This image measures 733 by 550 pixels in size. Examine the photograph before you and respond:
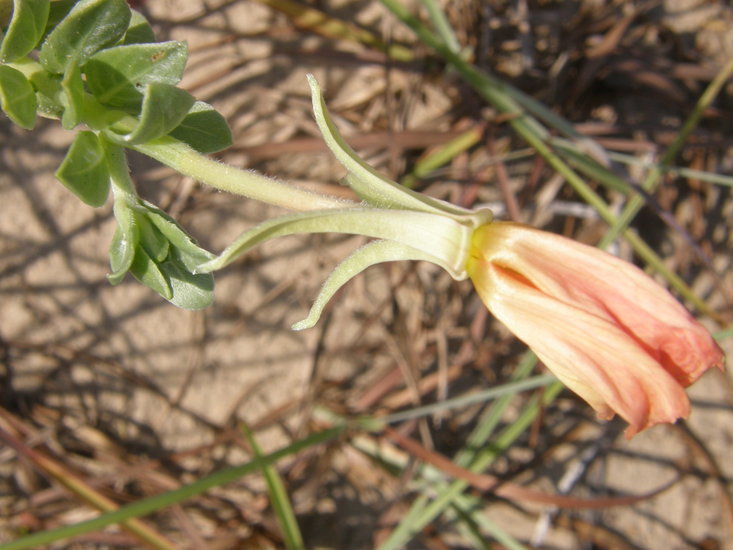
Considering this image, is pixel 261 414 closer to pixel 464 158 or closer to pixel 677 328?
pixel 464 158

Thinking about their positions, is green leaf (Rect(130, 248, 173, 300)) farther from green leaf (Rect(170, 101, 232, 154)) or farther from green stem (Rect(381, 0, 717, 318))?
green stem (Rect(381, 0, 717, 318))

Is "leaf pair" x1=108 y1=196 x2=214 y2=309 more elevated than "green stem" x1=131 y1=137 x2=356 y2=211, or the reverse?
"green stem" x1=131 y1=137 x2=356 y2=211

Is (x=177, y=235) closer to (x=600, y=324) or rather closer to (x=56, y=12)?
(x=56, y=12)

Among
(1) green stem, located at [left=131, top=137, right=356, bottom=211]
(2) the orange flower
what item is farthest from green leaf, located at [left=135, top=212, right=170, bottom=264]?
(2) the orange flower

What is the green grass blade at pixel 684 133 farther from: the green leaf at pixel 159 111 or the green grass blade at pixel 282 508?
the green leaf at pixel 159 111

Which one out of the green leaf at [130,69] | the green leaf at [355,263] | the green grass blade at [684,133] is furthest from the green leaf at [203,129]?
the green grass blade at [684,133]

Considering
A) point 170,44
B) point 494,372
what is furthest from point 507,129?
point 170,44
